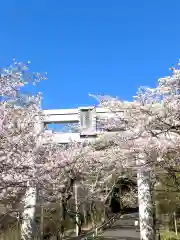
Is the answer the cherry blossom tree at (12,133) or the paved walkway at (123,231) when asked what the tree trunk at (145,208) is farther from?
the cherry blossom tree at (12,133)

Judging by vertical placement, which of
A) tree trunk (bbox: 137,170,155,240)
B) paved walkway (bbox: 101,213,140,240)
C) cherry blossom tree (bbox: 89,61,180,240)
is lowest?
paved walkway (bbox: 101,213,140,240)

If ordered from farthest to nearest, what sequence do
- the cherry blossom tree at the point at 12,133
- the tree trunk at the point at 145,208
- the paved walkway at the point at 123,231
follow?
the paved walkway at the point at 123,231 < the tree trunk at the point at 145,208 < the cherry blossom tree at the point at 12,133

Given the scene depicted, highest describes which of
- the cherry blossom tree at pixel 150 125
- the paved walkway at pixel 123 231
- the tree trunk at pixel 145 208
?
the cherry blossom tree at pixel 150 125

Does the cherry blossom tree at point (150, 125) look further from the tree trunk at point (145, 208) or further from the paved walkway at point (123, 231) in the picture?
the paved walkway at point (123, 231)

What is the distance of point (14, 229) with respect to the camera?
11.1m

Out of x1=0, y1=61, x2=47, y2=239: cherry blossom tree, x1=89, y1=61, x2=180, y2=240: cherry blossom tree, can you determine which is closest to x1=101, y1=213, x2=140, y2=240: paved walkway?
x1=89, y1=61, x2=180, y2=240: cherry blossom tree

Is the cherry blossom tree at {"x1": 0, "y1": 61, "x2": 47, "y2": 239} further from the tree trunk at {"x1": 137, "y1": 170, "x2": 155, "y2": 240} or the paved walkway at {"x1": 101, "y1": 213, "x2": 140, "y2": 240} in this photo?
the paved walkway at {"x1": 101, "y1": 213, "x2": 140, "y2": 240}

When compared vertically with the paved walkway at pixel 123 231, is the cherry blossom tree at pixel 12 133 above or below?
above

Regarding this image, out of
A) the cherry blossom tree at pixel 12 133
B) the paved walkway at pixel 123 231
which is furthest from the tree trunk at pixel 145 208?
the cherry blossom tree at pixel 12 133

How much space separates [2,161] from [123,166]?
15.4ft

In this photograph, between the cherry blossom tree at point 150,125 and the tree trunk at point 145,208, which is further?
the tree trunk at point 145,208

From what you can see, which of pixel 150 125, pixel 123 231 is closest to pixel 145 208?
pixel 150 125

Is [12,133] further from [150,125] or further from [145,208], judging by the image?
[145,208]

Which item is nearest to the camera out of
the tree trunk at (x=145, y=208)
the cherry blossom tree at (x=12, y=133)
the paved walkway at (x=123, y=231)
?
the cherry blossom tree at (x=12, y=133)
